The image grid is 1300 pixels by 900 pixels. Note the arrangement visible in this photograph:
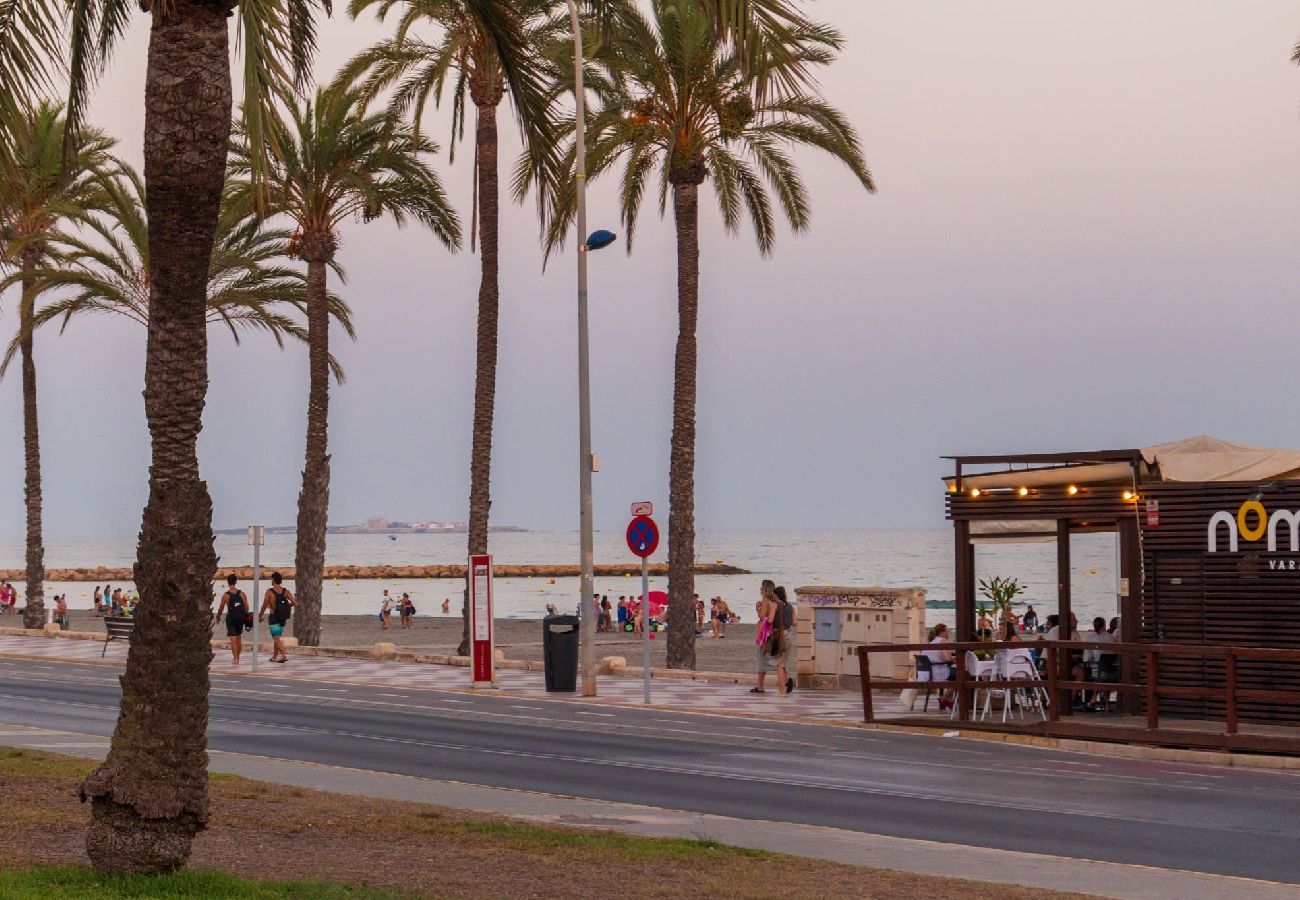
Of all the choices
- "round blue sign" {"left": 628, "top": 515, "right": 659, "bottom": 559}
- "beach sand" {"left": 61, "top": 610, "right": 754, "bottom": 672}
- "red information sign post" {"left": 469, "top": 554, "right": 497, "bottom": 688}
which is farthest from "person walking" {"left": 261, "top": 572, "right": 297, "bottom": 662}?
"round blue sign" {"left": 628, "top": 515, "right": 659, "bottom": 559}

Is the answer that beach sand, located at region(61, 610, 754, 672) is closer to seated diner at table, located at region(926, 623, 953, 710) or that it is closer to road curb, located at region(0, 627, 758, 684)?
road curb, located at region(0, 627, 758, 684)

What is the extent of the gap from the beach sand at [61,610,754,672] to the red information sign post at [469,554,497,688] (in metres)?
9.06

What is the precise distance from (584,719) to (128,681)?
49.6 feet

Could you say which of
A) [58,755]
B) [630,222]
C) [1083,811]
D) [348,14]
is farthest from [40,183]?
[1083,811]

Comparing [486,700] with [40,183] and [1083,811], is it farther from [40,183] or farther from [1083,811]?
[40,183]

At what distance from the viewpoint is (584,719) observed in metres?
24.5

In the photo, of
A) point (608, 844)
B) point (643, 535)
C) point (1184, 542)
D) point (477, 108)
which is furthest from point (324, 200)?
point (608, 844)

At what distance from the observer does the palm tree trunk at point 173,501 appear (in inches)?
370

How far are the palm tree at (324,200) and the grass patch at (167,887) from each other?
31312 millimetres

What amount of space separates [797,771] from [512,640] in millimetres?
39098

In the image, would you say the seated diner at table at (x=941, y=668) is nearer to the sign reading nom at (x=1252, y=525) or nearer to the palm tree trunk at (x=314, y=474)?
the sign reading nom at (x=1252, y=525)

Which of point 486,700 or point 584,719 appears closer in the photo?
point 584,719

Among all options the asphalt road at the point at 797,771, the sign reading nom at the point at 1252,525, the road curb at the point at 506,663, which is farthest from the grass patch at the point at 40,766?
the road curb at the point at 506,663

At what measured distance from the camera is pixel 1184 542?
23.2m
